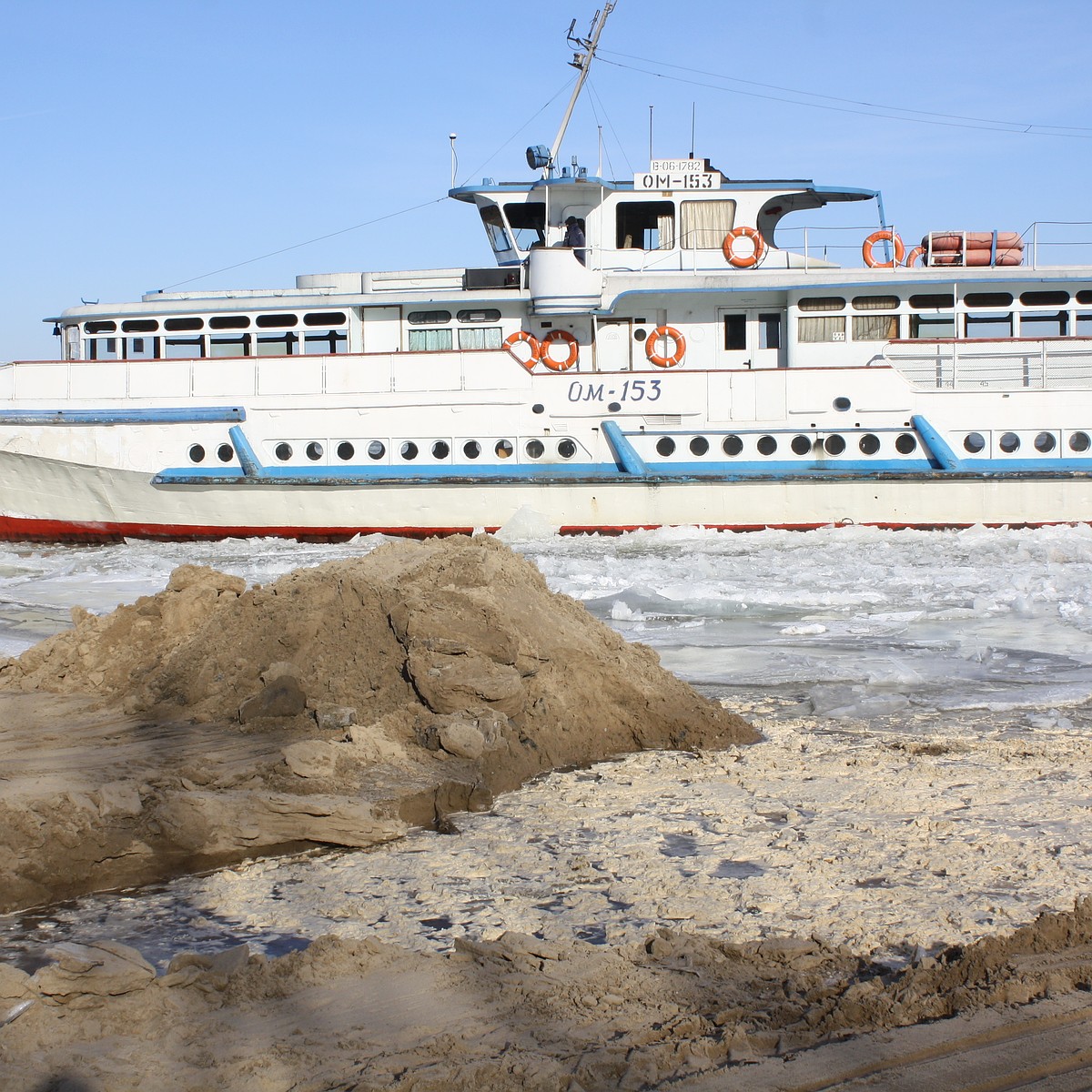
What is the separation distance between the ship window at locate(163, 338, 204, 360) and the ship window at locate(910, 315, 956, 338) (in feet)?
34.5

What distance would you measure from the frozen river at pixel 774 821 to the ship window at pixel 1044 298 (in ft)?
27.6

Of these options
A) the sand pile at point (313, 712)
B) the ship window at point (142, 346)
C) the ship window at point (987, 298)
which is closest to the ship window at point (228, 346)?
the ship window at point (142, 346)

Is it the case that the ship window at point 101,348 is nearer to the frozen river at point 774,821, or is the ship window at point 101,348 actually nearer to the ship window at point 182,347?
the ship window at point 182,347

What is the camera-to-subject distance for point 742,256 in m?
17.0

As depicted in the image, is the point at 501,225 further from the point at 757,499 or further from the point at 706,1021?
the point at 706,1021

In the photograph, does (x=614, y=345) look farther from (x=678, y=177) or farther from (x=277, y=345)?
(x=277, y=345)

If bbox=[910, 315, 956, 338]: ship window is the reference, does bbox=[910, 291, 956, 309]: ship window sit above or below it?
above

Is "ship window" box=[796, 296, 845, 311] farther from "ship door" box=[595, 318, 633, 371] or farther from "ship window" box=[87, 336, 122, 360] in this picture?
"ship window" box=[87, 336, 122, 360]

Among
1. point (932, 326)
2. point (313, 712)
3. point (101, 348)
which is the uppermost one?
point (101, 348)

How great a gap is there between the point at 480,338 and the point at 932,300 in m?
6.62

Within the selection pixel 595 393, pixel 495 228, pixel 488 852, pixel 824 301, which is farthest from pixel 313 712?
pixel 495 228

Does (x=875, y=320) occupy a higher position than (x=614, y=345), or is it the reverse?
(x=875, y=320)

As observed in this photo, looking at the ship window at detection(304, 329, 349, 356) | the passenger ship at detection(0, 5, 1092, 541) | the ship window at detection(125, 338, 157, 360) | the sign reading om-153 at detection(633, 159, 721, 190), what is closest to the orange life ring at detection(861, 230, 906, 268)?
the passenger ship at detection(0, 5, 1092, 541)

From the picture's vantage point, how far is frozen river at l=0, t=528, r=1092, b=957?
11.3 ft
